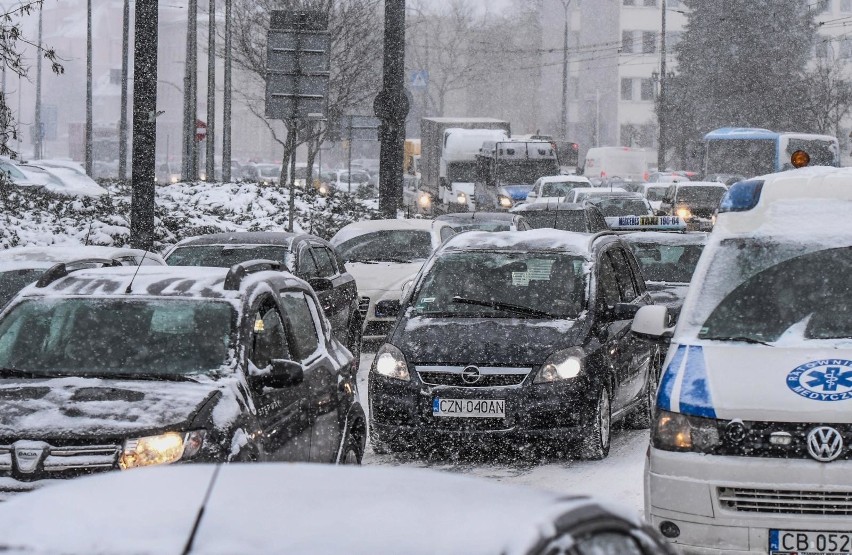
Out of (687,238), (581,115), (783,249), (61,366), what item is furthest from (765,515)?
(581,115)

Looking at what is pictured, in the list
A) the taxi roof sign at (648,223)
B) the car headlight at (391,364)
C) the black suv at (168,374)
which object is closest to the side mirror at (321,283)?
the car headlight at (391,364)

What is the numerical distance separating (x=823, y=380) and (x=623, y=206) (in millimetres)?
25830

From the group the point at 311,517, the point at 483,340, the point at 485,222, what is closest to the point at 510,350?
the point at 483,340

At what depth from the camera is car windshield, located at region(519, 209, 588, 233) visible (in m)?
23.3

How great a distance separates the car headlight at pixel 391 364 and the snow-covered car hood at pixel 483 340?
0.04 m

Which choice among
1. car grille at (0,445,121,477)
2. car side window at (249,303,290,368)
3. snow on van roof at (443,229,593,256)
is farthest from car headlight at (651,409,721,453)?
snow on van roof at (443,229,593,256)

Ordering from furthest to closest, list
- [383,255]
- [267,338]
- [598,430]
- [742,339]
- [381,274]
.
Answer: [383,255] → [381,274] → [598,430] → [267,338] → [742,339]

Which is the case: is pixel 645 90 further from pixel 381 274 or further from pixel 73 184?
pixel 381 274

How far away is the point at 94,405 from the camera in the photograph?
243 inches

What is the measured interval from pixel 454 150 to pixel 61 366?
132ft

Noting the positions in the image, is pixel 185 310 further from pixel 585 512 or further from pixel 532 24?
pixel 532 24

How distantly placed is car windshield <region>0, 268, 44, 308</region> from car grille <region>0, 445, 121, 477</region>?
5.54 metres

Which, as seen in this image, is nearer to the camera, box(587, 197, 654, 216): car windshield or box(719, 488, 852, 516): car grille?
box(719, 488, 852, 516): car grille

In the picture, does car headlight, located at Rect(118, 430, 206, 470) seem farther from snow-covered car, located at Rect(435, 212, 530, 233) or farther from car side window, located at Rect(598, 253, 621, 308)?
snow-covered car, located at Rect(435, 212, 530, 233)
